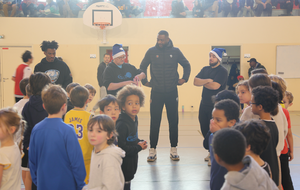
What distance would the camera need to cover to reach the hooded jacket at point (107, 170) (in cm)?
137

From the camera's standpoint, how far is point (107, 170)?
139 centimetres

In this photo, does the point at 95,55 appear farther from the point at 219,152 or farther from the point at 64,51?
the point at 219,152

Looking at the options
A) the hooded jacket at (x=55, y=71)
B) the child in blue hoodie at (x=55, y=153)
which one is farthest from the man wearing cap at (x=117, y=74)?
the child in blue hoodie at (x=55, y=153)

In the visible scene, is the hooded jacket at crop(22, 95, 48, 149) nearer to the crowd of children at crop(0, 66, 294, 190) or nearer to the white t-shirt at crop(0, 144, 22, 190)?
the crowd of children at crop(0, 66, 294, 190)

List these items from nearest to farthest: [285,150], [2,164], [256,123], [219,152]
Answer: [219,152]
[256,123]
[2,164]
[285,150]

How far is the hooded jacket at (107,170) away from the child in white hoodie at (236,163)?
2.02 feet

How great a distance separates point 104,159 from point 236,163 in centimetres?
75

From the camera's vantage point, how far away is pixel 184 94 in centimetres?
827

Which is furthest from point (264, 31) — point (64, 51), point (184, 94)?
point (64, 51)

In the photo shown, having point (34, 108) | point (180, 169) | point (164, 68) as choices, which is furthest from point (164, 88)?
point (34, 108)

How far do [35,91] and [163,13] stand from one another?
6988 millimetres

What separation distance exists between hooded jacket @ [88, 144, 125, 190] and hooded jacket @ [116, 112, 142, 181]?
1.17ft

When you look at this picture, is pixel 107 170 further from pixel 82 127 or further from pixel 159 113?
pixel 159 113

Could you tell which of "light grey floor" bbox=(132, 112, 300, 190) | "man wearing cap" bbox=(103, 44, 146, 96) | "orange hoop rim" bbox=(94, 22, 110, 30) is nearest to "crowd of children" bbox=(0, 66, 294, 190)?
"light grey floor" bbox=(132, 112, 300, 190)
